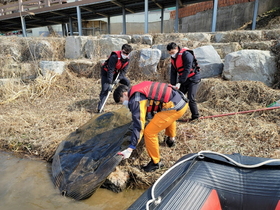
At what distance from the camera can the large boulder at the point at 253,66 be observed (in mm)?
4578

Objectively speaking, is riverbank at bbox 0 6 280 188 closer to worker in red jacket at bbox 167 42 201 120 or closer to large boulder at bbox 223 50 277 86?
large boulder at bbox 223 50 277 86

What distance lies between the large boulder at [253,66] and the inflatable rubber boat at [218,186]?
139 inches

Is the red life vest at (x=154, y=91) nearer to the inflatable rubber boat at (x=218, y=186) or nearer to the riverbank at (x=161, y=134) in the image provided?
the inflatable rubber boat at (x=218, y=186)

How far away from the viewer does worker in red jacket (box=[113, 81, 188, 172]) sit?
6.83ft

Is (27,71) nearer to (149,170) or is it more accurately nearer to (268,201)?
(149,170)

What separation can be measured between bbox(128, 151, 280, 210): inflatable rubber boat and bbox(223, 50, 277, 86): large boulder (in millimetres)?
3537

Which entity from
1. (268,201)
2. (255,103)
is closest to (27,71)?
(255,103)

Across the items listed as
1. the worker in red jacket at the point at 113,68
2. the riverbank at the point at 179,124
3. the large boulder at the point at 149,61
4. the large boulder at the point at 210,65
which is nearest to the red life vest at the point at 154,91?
the riverbank at the point at 179,124

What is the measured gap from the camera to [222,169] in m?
1.63

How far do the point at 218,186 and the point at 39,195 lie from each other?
196 centimetres

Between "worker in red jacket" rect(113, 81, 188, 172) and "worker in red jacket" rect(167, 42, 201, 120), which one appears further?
"worker in red jacket" rect(167, 42, 201, 120)

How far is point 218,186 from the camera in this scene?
5.13 ft

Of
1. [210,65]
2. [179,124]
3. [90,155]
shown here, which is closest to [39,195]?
[90,155]

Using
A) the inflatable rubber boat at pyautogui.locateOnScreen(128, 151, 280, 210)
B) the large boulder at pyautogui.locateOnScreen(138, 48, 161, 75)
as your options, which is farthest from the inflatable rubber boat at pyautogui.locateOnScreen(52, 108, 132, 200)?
the large boulder at pyautogui.locateOnScreen(138, 48, 161, 75)
